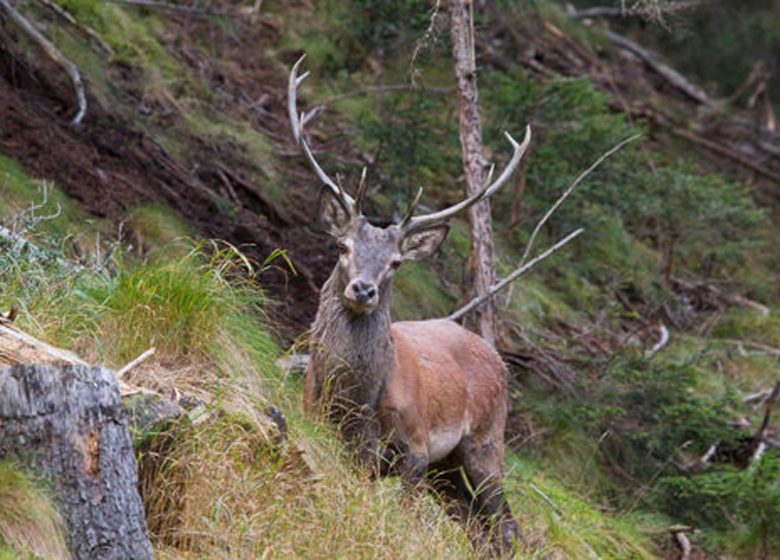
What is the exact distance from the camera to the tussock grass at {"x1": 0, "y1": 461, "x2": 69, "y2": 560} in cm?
543

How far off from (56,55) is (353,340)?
437 centimetres

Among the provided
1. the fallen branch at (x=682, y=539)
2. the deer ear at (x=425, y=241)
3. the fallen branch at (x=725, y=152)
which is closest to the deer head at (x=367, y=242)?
the deer ear at (x=425, y=241)

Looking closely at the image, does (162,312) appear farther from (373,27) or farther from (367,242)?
(373,27)

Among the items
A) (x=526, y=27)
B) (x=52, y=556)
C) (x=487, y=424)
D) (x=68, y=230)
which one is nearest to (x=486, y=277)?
(x=487, y=424)

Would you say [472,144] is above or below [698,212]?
above

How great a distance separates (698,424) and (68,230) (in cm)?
498

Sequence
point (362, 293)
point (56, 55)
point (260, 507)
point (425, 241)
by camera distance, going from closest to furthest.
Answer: point (260, 507) → point (362, 293) → point (425, 241) → point (56, 55)

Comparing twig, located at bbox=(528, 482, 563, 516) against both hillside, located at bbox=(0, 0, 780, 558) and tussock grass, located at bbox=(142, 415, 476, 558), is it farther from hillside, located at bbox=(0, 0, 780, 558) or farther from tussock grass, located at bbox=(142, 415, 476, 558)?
tussock grass, located at bbox=(142, 415, 476, 558)

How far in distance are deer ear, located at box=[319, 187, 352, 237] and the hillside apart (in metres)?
0.46

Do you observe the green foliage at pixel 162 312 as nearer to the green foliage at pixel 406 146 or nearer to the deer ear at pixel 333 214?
the deer ear at pixel 333 214

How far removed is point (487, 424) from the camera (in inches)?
351

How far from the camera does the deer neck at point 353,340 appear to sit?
8.08 meters

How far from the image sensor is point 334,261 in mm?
11805

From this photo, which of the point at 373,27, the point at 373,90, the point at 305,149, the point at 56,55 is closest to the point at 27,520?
the point at 305,149
